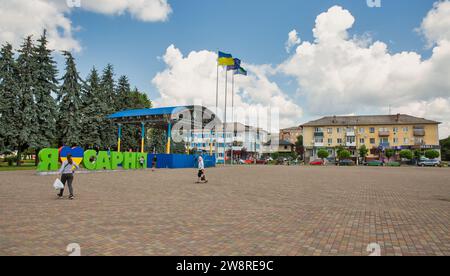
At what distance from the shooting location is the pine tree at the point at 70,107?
37406 mm

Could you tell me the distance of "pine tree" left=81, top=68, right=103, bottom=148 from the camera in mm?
40250

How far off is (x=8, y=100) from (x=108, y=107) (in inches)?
573

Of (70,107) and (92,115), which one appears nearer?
(70,107)

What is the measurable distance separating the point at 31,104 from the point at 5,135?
458cm

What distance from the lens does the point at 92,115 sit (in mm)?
40844

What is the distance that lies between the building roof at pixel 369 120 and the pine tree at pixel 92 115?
5413 centimetres

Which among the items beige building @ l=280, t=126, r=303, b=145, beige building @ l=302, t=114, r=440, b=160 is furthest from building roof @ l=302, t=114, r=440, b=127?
beige building @ l=280, t=126, r=303, b=145

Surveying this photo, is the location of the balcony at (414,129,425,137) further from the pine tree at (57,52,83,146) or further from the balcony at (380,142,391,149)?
the pine tree at (57,52,83,146)

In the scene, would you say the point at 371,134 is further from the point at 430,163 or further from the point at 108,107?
the point at 108,107

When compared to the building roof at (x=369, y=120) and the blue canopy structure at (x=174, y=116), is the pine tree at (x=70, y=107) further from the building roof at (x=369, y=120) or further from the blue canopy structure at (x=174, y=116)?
the building roof at (x=369, y=120)

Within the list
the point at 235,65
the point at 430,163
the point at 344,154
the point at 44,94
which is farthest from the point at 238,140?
the point at 44,94
